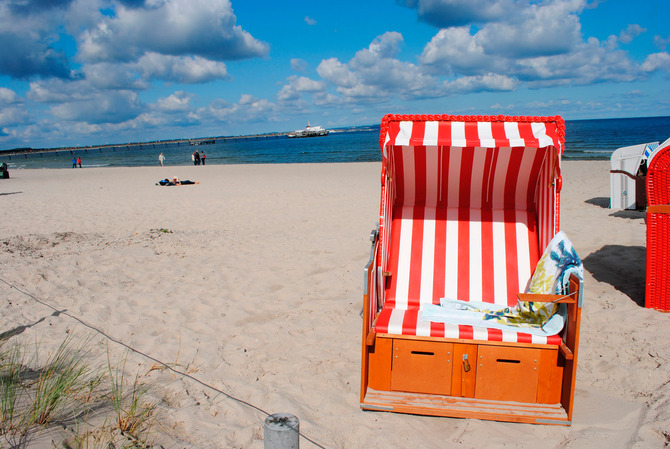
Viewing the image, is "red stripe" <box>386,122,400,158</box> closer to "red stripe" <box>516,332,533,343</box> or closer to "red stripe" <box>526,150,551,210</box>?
"red stripe" <box>526,150,551,210</box>

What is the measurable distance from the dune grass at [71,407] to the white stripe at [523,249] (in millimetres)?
3209

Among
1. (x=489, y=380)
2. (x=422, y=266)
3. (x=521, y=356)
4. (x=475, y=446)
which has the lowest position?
(x=475, y=446)

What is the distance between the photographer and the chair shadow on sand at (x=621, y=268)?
4998 millimetres

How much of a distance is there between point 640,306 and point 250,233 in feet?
19.0

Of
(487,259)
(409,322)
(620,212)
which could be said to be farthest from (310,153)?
(409,322)

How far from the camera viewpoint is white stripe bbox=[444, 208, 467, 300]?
4164mm

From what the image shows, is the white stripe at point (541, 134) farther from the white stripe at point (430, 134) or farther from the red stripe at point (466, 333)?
the red stripe at point (466, 333)

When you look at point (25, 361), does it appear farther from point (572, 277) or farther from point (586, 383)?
point (586, 383)

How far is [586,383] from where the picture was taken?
3.38 meters

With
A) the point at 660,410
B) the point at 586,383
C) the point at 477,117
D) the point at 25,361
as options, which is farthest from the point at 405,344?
the point at 25,361

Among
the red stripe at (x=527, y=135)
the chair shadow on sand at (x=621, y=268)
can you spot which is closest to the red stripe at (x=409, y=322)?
the red stripe at (x=527, y=135)

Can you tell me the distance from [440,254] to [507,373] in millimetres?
1498

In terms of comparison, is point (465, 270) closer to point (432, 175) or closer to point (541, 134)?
point (432, 175)

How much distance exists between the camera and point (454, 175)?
177 inches
